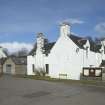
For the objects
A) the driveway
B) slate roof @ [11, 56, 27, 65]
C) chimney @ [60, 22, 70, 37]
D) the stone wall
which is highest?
chimney @ [60, 22, 70, 37]

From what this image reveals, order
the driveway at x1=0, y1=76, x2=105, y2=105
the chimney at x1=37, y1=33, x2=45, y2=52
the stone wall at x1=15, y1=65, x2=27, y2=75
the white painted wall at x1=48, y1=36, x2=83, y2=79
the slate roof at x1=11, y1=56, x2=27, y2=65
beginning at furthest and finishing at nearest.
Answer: the slate roof at x1=11, y1=56, x2=27, y2=65, the stone wall at x1=15, y1=65, x2=27, y2=75, the chimney at x1=37, y1=33, x2=45, y2=52, the white painted wall at x1=48, y1=36, x2=83, y2=79, the driveway at x1=0, y1=76, x2=105, y2=105

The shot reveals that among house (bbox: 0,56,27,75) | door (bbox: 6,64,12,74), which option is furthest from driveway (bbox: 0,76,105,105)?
door (bbox: 6,64,12,74)

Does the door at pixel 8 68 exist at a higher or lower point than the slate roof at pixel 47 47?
lower

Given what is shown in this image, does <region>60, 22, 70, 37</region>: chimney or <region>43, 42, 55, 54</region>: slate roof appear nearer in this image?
<region>60, 22, 70, 37</region>: chimney

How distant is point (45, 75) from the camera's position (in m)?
55.4

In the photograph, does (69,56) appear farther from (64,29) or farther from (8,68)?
(8,68)

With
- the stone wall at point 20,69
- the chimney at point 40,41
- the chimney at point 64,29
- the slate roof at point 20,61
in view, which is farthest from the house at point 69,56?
the slate roof at point 20,61

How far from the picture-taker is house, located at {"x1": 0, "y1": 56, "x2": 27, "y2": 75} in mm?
71875

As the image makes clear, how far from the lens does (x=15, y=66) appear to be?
7288 cm

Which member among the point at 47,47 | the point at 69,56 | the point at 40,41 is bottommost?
the point at 69,56

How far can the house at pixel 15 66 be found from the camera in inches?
2830

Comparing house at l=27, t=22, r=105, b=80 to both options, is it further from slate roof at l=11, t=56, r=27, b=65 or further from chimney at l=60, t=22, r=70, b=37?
slate roof at l=11, t=56, r=27, b=65

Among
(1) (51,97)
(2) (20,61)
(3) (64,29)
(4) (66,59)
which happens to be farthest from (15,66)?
(1) (51,97)

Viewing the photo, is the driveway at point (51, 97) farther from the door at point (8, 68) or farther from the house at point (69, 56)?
the door at point (8, 68)
